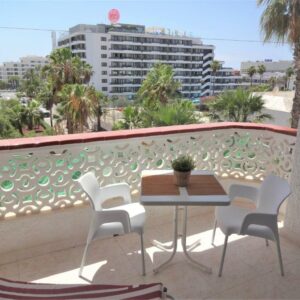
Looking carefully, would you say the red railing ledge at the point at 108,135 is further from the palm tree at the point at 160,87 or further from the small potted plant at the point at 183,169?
the palm tree at the point at 160,87

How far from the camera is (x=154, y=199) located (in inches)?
73.6

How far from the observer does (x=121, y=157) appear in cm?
263

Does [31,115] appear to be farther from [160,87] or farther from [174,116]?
[174,116]

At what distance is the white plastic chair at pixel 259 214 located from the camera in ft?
6.39

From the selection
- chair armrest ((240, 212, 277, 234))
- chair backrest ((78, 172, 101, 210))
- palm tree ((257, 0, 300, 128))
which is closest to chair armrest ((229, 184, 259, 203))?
chair armrest ((240, 212, 277, 234))

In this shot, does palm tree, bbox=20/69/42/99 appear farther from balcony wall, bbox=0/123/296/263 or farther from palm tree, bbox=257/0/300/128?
balcony wall, bbox=0/123/296/263

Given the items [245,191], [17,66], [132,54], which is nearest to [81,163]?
[245,191]

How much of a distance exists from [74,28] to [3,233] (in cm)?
7136

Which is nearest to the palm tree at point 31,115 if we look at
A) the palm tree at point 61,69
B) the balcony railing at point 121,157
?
the palm tree at point 61,69

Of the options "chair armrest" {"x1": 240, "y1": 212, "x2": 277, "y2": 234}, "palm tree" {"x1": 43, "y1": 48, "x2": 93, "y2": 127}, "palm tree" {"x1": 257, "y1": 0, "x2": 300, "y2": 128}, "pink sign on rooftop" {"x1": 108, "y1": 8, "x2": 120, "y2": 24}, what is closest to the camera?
"chair armrest" {"x1": 240, "y1": 212, "x2": 277, "y2": 234}

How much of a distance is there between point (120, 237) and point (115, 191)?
55cm

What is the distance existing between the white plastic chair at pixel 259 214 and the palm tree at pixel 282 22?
19.8 ft

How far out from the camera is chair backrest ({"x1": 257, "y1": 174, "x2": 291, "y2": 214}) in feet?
6.73

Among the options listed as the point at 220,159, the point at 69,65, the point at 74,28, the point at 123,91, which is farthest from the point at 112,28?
the point at 220,159
